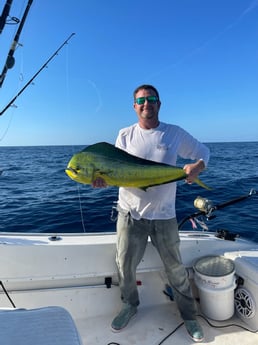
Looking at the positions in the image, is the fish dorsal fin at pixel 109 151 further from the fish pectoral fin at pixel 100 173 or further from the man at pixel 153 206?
the man at pixel 153 206

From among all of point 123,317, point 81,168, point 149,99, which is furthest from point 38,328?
point 149,99

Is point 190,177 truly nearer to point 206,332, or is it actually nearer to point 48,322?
point 48,322

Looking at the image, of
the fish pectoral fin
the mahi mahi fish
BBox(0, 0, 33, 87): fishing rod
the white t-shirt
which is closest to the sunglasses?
the white t-shirt

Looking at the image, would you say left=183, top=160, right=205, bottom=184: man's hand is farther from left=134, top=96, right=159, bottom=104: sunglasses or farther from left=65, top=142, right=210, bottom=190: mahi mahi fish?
left=134, top=96, right=159, bottom=104: sunglasses

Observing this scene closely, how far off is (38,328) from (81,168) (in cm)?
93

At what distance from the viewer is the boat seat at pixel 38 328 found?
52.1 inches

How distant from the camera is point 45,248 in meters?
2.58

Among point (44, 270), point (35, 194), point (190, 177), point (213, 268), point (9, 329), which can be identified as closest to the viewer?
point (9, 329)

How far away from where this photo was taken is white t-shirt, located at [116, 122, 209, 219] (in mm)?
2354

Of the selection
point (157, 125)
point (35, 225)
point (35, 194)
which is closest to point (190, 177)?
point (157, 125)

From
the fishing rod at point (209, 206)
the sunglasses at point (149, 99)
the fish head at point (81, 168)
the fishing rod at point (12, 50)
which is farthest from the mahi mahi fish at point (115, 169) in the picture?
the fishing rod at point (12, 50)

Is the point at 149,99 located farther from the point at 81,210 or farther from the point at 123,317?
the point at 81,210

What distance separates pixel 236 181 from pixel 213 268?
30.8ft

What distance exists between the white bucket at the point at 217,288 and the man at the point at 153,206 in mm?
185
